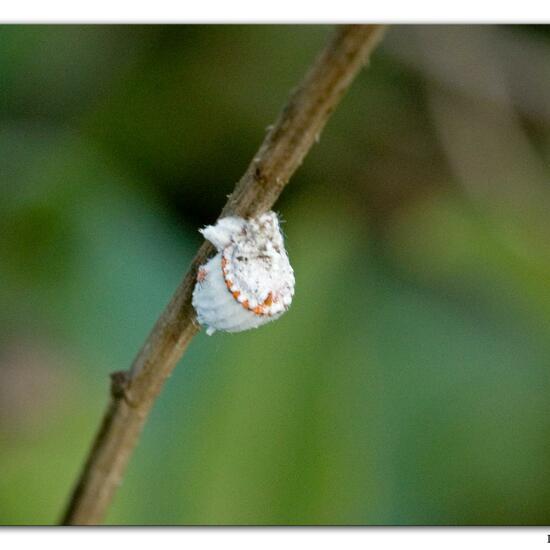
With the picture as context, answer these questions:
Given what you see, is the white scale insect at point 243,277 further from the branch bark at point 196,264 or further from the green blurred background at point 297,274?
the green blurred background at point 297,274

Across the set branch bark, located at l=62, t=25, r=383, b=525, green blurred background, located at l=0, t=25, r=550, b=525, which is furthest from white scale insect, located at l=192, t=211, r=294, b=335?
green blurred background, located at l=0, t=25, r=550, b=525

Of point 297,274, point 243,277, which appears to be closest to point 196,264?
point 243,277

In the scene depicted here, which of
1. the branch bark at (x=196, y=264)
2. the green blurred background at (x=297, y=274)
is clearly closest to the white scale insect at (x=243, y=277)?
the branch bark at (x=196, y=264)

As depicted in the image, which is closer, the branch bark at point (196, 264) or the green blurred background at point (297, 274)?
the branch bark at point (196, 264)

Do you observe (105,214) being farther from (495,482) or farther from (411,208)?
(495,482)

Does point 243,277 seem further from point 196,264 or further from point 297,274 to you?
point 297,274

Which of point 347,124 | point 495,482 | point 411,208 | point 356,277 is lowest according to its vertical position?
point 495,482
